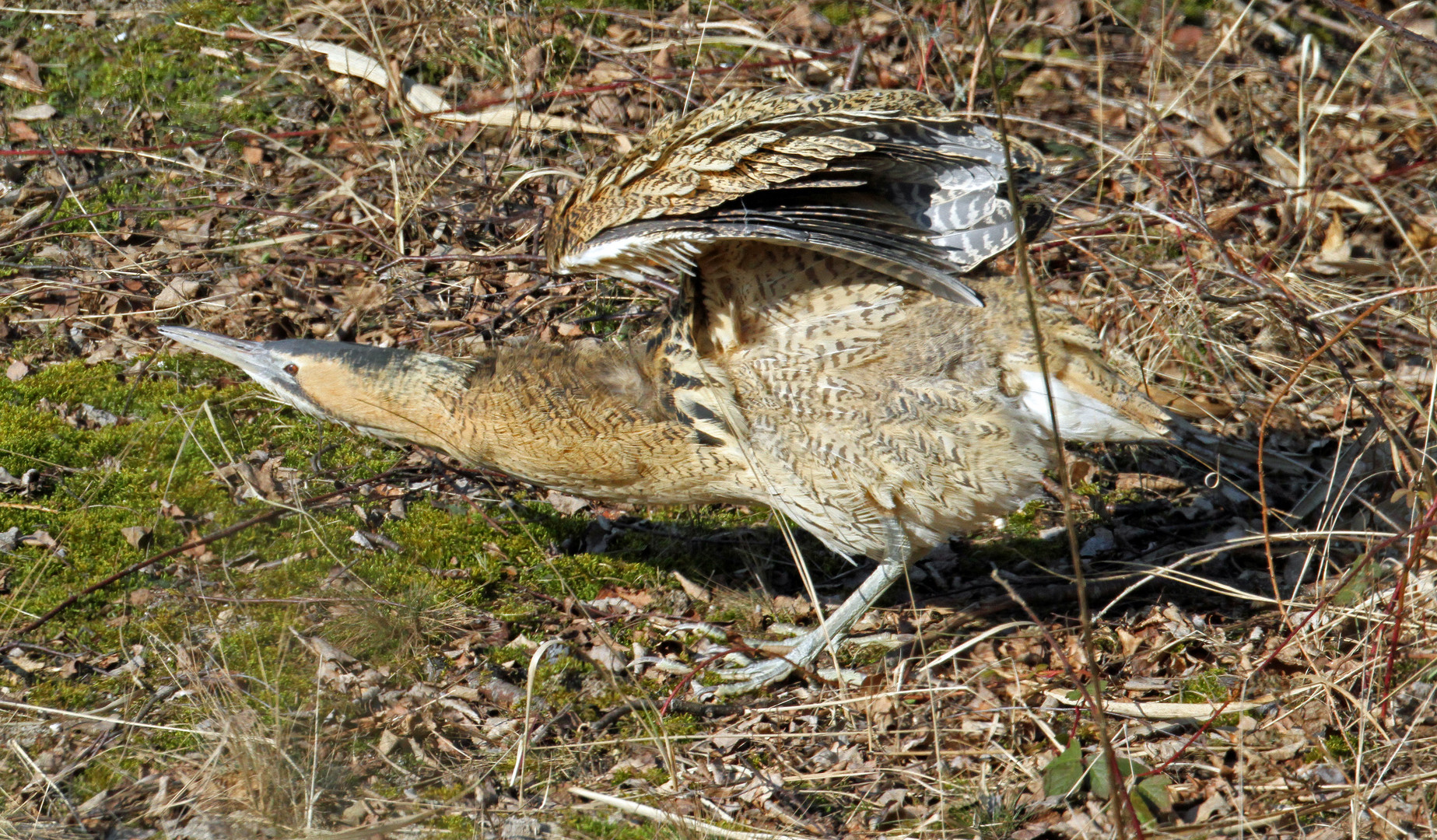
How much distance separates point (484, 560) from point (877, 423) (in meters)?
1.66

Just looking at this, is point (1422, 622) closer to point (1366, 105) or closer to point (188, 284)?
point (1366, 105)

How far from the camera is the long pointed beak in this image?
414 cm

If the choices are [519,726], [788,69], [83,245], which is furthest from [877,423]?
[83,245]

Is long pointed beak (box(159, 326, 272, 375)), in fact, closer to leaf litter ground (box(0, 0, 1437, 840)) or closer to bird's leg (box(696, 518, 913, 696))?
leaf litter ground (box(0, 0, 1437, 840))

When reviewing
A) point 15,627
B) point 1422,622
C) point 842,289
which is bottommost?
point 15,627

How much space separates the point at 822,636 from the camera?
407cm

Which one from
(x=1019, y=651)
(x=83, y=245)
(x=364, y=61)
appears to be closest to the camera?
(x=1019, y=651)

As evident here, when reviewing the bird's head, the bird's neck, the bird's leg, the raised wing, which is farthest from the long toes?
the raised wing

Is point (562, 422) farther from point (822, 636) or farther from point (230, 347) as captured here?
point (230, 347)

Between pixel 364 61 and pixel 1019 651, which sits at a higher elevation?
pixel 364 61

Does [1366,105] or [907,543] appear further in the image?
[1366,105]

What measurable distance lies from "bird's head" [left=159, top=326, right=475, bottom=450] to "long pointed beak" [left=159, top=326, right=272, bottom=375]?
0.05 meters

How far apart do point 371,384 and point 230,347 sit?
62 cm

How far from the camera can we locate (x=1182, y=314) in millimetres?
5211
